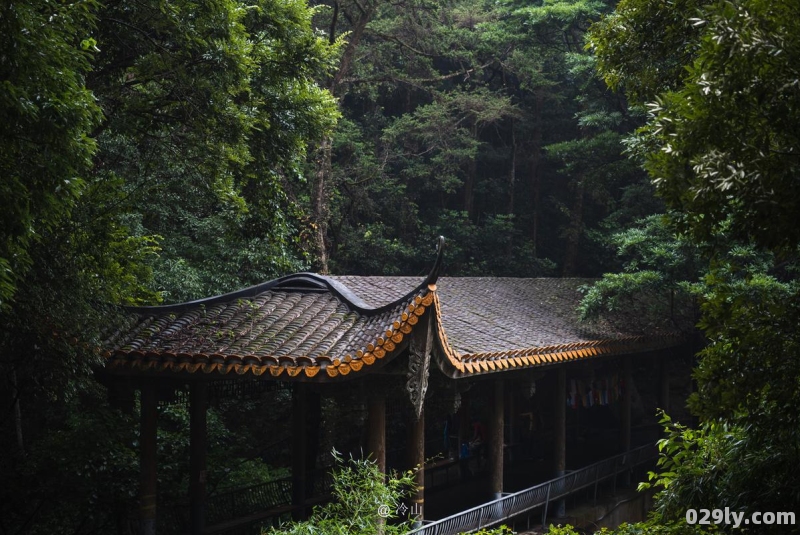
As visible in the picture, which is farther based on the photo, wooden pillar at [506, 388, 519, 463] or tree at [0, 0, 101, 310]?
wooden pillar at [506, 388, 519, 463]

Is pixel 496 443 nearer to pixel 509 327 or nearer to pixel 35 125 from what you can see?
pixel 509 327

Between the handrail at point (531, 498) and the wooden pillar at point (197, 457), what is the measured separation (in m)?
2.48

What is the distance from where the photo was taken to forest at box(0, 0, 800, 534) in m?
3.81

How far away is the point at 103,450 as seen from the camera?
8555 millimetres

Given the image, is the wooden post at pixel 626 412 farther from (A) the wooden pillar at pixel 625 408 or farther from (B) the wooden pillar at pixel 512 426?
(B) the wooden pillar at pixel 512 426

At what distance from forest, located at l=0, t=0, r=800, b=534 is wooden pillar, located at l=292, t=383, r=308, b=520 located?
1090mm

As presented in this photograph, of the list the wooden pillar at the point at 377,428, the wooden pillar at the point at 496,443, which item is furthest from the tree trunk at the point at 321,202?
the wooden pillar at the point at 377,428

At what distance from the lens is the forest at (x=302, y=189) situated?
12.5 ft

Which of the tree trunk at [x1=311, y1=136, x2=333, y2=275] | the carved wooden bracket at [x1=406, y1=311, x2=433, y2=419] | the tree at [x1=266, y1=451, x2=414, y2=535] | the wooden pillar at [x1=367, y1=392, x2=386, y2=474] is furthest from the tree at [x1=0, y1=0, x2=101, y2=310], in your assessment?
the tree trunk at [x1=311, y1=136, x2=333, y2=275]

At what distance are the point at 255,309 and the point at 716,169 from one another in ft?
19.9

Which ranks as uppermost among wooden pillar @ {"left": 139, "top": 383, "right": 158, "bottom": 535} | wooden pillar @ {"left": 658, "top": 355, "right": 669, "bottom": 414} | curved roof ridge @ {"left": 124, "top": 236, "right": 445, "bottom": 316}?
curved roof ridge @ {"left": 124, "top": 236, "right": 445, "bottom": 316}

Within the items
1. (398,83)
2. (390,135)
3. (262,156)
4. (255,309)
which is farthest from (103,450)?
(398,83)

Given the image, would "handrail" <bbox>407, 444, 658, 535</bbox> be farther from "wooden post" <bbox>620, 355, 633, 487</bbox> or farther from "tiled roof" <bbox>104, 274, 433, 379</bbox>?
"tiled roof" <bbox>104, 274, 433, 379</bbox>

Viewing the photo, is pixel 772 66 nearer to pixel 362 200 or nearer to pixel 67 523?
pixel 67 523
